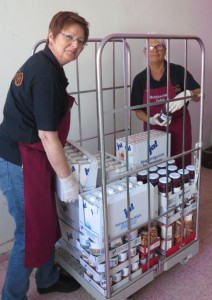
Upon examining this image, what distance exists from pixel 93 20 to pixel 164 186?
120 centimetres

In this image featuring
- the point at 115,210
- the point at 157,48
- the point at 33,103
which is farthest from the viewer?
the point at 157,48

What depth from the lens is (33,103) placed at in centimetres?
113

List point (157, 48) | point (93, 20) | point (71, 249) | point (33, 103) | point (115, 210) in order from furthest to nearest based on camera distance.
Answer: point (93, 20) < point (157, 48) < point (71, 249) < point (115, 210) < point (33, 103)

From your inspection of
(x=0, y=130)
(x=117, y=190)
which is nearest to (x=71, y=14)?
(x=0, y=130)

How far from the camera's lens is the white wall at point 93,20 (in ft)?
5.58

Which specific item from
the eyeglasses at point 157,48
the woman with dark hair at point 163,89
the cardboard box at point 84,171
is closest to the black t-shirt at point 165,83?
the woman with dark hair at point 163,89

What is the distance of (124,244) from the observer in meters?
1.35

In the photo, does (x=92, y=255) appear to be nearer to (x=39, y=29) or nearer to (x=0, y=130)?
(x=0, y=130)

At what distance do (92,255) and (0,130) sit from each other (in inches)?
25.6

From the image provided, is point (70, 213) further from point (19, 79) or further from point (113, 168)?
point (19, 79)

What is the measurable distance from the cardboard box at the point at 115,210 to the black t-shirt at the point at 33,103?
33 centimetres

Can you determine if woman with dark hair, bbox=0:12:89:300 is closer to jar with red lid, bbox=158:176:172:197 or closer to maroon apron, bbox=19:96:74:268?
maroon apron, bbox=19:96:74:268

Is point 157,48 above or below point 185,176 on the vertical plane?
above

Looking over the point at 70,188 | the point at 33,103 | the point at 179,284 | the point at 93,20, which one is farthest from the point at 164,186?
the point at 93,20
